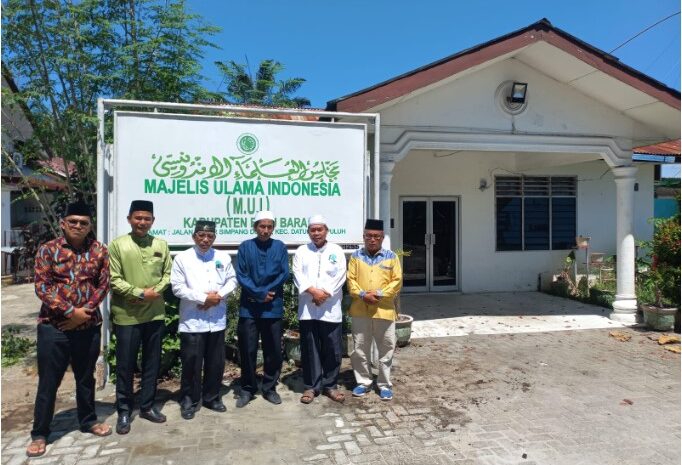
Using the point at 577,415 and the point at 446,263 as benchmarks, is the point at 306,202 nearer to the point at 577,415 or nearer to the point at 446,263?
the point at 577,415

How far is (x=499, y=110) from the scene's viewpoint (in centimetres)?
721

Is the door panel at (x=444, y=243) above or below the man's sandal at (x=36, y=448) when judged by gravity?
above

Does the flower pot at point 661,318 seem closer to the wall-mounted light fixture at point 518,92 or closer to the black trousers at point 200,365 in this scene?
the wall-mounted light fixture at point 518,92

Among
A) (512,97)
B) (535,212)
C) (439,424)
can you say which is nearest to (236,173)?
(439,424)

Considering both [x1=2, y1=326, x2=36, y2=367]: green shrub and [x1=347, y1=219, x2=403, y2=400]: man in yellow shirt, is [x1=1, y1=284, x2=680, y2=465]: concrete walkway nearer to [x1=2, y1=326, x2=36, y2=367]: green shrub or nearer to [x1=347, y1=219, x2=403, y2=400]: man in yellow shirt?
[x1=347, y1=219, x2=403, y2=400]: man in yellow shirt

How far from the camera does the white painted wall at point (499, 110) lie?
6.87 metres

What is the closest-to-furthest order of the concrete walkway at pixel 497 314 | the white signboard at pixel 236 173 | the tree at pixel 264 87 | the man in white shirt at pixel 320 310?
the man in white shirt at pixel 320 310 → the white signboard at pixel 236 173 → the concrete walkway at pixel 497 314 → the tree at pixel 264 87

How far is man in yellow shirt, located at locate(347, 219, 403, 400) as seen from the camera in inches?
181

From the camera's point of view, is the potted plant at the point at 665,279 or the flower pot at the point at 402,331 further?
the potted plant at the point at 665,279

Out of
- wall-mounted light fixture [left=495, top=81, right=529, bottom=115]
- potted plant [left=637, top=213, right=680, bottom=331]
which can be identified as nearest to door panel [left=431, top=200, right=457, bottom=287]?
wall-mounted light fixture [left=495, top=81, right=529, bottom=115]

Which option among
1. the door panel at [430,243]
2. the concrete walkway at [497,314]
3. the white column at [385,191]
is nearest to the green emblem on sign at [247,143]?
the white column at [385,191]

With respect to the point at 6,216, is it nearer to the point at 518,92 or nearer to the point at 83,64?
the point at 83,64

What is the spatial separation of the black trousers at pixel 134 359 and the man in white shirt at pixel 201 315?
222 mm

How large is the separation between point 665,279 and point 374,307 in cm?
519
